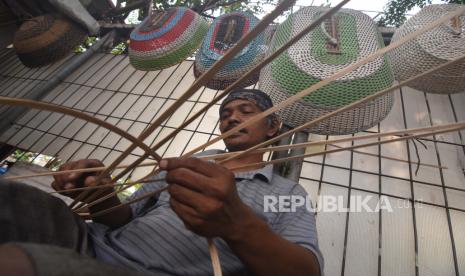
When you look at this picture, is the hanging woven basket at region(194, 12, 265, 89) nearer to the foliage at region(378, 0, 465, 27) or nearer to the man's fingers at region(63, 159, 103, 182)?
the man's fingers at region(63, 159, 103, 182)

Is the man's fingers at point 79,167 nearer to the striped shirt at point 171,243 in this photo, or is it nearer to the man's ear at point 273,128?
the striped shirt at point 171,243

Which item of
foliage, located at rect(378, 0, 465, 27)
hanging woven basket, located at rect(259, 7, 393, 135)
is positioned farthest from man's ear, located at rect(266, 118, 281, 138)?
foliage, located at rect(378, 0, 465, 27)

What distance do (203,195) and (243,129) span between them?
28.9 inches

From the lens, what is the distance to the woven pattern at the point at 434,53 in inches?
45.6

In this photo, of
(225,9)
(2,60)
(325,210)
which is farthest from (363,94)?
(2,60)

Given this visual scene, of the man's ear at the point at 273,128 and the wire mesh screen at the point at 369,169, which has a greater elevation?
the man's ear at the point at 273,128

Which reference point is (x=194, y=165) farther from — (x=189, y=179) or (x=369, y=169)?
(x=369, y=169)

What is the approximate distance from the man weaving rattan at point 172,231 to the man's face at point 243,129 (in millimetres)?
167

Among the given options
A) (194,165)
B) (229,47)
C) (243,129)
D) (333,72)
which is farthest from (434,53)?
(194,165)

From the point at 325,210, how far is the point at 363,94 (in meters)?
0.81

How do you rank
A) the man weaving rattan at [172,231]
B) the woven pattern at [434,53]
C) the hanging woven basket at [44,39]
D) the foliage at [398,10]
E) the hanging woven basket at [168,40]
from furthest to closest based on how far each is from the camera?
the foliage at [398,10], the hanging woven basket at [44,39], the hanging woven basket at [168,40], the woven pattern at [434,53], the man weaving rattan at [172,231]

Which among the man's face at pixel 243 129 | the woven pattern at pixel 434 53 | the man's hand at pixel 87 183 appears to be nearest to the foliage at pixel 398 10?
the woven pattern at pixel 434 53

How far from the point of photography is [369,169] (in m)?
1.74

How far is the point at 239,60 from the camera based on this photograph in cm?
151
